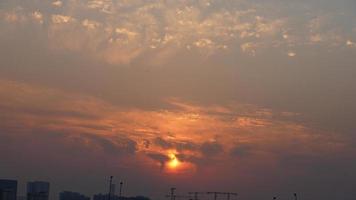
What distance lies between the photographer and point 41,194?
6535 inches

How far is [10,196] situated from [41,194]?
11.8 meters

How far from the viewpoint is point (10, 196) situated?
156125mm
